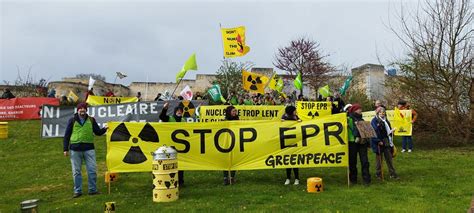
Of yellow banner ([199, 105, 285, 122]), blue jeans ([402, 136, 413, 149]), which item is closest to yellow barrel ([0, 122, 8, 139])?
yellow banner ([199, 105, 285, 122])

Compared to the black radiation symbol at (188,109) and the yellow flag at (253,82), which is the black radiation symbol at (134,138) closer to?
the black radiation symbol at (188,109)

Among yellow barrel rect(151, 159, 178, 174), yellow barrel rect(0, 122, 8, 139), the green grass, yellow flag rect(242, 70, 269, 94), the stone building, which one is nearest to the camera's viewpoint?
the green grass

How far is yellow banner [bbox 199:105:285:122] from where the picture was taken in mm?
19328

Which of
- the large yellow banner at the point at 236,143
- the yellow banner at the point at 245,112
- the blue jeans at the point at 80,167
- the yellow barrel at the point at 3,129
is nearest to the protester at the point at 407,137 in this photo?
the yellow banner at the point at 245,112

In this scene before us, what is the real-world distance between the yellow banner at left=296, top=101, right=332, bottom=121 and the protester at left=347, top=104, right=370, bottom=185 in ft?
31.5

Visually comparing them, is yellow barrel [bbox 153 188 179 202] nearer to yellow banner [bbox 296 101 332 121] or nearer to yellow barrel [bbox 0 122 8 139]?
yellow banner [bbox 296 101 332 121]

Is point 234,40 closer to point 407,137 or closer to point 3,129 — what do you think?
point 407,137

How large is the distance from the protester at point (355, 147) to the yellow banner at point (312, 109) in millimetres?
9616

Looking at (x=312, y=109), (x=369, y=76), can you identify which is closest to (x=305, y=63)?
(x=369, y=76)

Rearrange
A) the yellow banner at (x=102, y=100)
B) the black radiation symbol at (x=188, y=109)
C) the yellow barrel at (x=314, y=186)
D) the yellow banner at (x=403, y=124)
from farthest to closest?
the yellow banner at (x=102, y=100) → the black radiation symbol at (x=188, y=109) → the yellow banner at (x=403, y=124) → the yellow barrel at (x=314, y=186)

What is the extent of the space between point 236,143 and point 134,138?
2.39 meters

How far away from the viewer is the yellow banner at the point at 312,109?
19.9 m

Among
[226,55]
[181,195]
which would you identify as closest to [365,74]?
[226,55]

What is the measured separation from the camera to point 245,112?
19.7m
